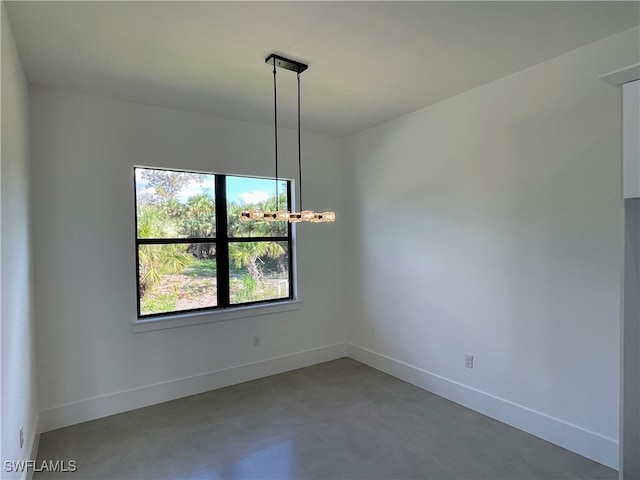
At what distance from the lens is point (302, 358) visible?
167 inches

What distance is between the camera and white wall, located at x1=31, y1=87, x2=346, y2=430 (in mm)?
2918

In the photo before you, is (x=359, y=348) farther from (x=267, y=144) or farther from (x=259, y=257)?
(x=267, y=144)

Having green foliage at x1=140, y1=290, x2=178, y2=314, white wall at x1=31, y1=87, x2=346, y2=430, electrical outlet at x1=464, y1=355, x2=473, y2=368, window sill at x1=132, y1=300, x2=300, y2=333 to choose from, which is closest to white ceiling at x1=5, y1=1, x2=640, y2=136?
white wall at x1=31, y1=87, x2=346, y2=430

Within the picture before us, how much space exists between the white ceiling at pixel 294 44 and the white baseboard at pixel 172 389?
2625mm

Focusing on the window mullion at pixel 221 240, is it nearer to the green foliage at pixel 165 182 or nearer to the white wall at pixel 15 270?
the green foliage at pixel 165 182

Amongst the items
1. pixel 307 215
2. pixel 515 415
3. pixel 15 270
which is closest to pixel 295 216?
pixel 307 215

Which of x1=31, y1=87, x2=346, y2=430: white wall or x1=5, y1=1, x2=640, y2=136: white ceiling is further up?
x1=5, y1=1, x2=640, y2=136: white ceiling

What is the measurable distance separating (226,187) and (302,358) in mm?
2157

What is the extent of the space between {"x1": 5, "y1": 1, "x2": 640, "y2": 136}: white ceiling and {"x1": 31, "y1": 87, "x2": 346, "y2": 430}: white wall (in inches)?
12.1

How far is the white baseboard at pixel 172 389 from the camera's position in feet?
9.66

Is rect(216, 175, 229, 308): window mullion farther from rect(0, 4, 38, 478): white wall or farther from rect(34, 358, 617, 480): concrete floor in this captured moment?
rect(0, 4, 38, 478): white wall

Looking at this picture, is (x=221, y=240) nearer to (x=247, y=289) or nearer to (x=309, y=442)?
(x=247, y=289)

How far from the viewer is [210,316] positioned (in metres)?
3.65

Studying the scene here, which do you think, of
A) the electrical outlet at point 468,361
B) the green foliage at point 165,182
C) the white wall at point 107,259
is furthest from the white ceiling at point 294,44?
the electrical outlet at point 468,361
